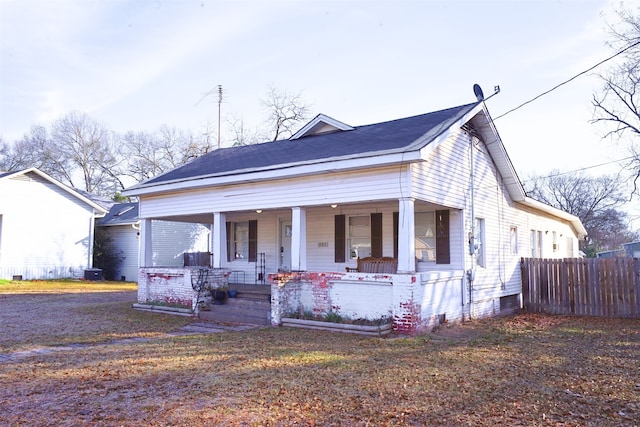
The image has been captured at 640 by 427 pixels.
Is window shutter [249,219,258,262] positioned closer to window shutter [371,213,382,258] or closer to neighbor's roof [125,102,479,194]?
neighbor's roof [125,102,479,194]

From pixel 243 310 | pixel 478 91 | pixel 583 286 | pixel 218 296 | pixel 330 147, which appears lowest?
pixel 243 310

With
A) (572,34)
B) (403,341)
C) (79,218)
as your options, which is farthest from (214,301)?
(79,218)

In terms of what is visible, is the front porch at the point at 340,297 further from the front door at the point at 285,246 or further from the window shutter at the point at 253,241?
the window shutter at the point at 253,241

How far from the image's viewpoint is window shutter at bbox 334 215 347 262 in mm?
13281

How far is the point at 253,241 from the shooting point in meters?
15.3

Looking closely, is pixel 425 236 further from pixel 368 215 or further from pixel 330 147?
pixel 330 147

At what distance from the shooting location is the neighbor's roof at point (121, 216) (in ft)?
89.8

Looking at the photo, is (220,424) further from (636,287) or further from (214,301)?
(636,287)

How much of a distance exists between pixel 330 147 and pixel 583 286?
8122mm

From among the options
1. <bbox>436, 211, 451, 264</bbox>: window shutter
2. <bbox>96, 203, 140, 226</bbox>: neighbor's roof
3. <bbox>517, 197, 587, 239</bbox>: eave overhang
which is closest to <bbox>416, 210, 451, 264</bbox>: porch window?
<bbox>436, 211, 451, 264</bbox>: window shutter

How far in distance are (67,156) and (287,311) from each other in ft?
133

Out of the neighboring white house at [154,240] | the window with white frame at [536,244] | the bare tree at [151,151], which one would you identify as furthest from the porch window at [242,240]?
the bare tree at [151,151]

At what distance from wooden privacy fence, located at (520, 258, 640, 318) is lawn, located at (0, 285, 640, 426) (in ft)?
12.5

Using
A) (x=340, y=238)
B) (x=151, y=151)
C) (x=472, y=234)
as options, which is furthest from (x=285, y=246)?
(x=151, y=151)
